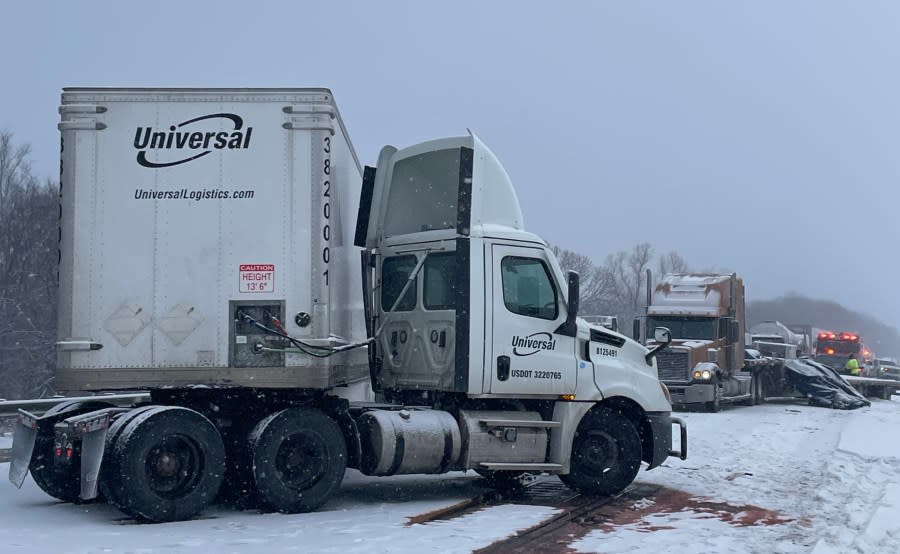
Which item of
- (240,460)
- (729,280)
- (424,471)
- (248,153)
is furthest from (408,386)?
(729,280)

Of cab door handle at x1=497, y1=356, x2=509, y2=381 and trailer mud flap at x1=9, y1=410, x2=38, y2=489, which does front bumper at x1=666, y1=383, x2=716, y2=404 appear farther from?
trailer mud flap at x1=9, y1=410, x2=38, y2=489

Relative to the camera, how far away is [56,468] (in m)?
9.63

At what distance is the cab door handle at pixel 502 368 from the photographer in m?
10.8

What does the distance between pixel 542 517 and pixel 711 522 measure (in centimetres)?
166

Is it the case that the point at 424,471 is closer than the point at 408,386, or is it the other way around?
the point at 424,471

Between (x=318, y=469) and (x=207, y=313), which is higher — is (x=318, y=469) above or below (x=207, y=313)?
below

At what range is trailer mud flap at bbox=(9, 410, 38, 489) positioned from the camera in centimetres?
973

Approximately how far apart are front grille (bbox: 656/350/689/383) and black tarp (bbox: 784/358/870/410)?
20.0 ft

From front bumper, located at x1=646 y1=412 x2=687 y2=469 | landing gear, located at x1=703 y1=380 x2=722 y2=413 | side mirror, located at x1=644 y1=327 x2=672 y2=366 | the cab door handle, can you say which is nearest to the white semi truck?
the cab door handle

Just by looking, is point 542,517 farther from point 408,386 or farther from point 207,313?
point 207,313

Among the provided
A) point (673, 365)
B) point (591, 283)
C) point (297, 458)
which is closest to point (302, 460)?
point (297, 458)

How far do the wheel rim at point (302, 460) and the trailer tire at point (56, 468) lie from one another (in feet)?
6.37

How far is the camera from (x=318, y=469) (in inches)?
393

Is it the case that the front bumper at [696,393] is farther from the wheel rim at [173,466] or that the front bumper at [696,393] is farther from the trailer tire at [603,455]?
the wheel rim at [173,466]
